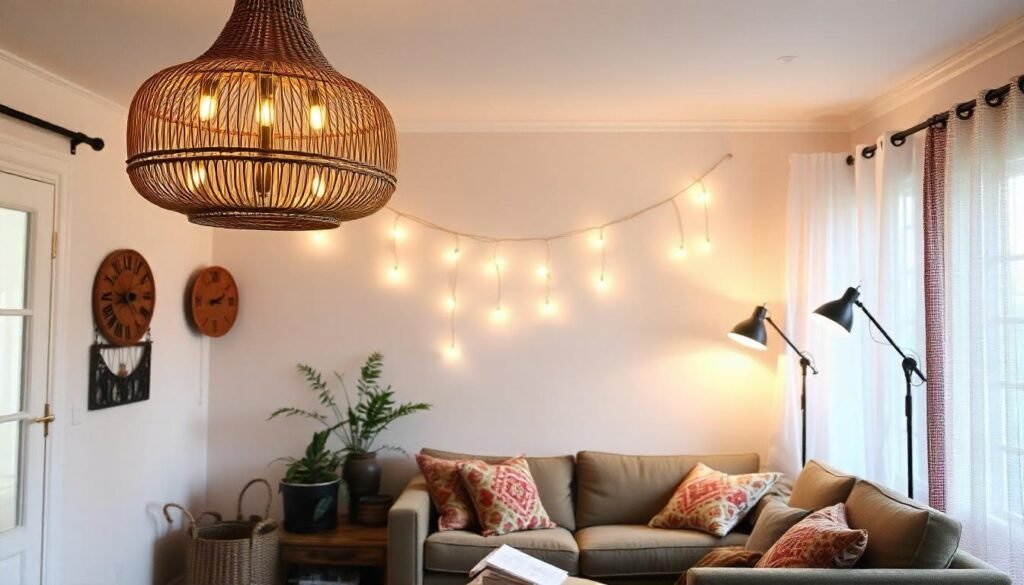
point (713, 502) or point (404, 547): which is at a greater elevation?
point (713, 502)

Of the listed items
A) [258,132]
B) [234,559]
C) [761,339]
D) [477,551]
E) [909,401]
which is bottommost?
[234,559]

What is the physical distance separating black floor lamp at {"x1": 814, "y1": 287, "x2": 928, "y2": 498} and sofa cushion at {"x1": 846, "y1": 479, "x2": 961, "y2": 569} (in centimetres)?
62

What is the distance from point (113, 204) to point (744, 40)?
2880mm

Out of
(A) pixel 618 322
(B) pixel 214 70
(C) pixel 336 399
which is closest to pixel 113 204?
(C) pixel 336 399

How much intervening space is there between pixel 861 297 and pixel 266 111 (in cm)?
302

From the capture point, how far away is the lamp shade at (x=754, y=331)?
12.6 ft

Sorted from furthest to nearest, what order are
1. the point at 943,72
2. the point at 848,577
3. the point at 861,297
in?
the point at 861,297, the point at 943,72, the point at 848,577

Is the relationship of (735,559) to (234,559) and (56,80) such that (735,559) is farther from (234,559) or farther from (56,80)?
(56,80)

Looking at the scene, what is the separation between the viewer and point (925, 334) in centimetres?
318

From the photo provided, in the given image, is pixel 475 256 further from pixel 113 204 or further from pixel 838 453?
pixel 838 453

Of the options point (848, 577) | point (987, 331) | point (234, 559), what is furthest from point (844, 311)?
point (234, 559)

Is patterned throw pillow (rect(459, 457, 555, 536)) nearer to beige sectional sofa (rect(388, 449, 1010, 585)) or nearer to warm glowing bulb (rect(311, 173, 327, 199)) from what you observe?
beige sectional sofa (rect(388, 449, 1010, 585))

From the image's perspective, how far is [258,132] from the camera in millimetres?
1752

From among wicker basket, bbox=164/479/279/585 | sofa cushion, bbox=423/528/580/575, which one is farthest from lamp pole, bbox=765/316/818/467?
wicker basket, bbox=164/479/279/585
